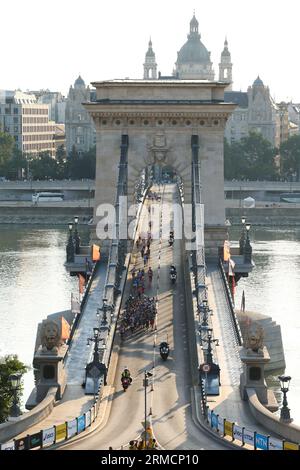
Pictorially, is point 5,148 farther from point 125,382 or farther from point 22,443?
point 22,443

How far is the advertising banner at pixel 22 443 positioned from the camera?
34344mm

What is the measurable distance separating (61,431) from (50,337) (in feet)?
20.6

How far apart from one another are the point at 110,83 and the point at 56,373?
94.1 feet

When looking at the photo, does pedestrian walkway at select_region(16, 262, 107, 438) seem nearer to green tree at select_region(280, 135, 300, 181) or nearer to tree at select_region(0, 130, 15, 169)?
tree at select_region(0, 130, 15, 169)

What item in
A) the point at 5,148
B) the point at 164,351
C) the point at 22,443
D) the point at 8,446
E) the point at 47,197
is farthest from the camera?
the point at 5,148

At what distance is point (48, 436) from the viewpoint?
3575 centimetres

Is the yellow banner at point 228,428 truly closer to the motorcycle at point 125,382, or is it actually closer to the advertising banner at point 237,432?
the advertising banner at point 237,432

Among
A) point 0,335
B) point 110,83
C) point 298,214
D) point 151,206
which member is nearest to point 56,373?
point 0,335

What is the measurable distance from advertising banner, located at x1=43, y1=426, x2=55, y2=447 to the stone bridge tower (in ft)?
110

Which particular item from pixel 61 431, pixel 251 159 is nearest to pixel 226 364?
pixel 61 431

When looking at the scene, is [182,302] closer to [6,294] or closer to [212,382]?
[212,382]

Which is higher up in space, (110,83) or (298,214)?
(110,83)

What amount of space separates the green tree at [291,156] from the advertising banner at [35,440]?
13153 centimetres

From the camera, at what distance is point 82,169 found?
15762cm
